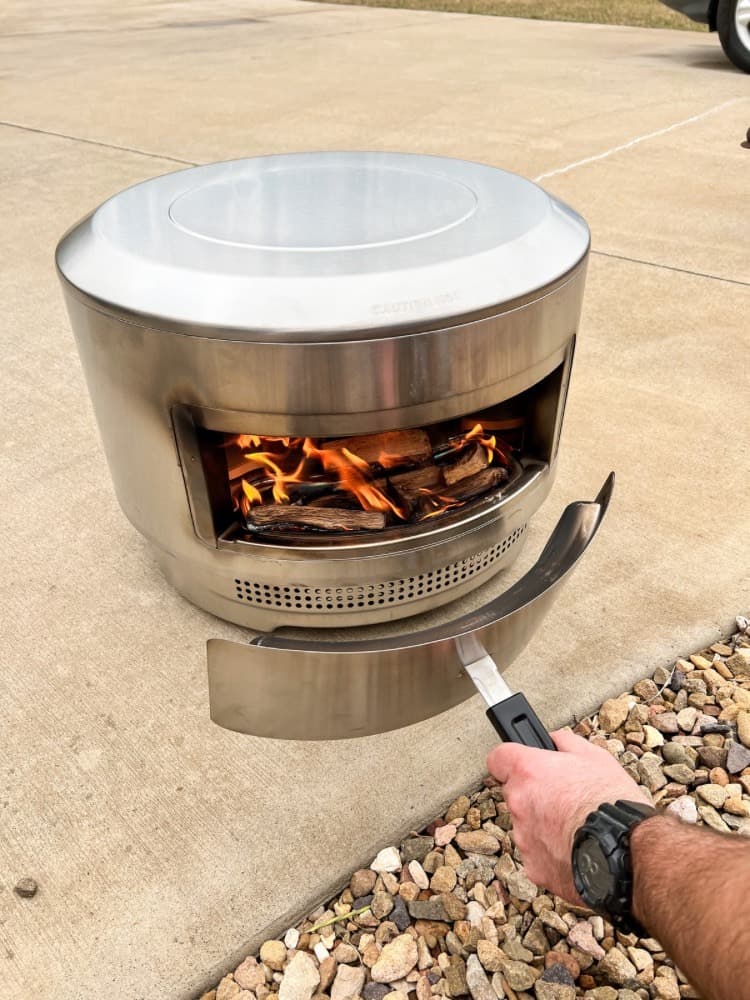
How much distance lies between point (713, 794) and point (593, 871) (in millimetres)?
761

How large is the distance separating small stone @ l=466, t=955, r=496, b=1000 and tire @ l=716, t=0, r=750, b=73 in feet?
25.6

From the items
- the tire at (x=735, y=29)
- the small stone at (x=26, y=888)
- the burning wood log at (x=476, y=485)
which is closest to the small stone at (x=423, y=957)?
the small stone at (x=26, y=888)

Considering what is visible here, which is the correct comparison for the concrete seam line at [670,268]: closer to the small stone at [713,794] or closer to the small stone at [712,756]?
the small stone at [712,756]

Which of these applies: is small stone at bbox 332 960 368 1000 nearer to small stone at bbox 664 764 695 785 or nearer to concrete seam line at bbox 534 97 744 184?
small stone at bbox 664 764 695 785

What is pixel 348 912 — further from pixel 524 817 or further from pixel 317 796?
pixel 524 817

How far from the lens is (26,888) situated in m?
1.62

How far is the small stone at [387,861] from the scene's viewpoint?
1664mm

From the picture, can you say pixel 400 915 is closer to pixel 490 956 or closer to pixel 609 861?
pixel 490 956

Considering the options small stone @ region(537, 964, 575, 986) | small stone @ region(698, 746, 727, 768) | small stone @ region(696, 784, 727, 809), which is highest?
small stone @ region(537, 964, 575, 986)

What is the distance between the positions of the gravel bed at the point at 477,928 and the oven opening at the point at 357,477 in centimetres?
61

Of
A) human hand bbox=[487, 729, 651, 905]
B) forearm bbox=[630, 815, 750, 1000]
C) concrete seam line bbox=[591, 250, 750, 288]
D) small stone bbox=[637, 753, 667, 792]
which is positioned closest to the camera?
forearm bbox=[630, 815, 750, 1000]

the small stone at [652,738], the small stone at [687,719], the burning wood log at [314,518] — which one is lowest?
the small stone at [687,719]

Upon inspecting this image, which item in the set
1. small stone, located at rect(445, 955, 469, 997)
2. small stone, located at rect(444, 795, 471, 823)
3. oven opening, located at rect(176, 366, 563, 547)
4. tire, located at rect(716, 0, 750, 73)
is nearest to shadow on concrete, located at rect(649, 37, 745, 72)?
tire, located at rect(716, 0, 750, 73)

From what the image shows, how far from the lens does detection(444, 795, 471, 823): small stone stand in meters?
1.76
